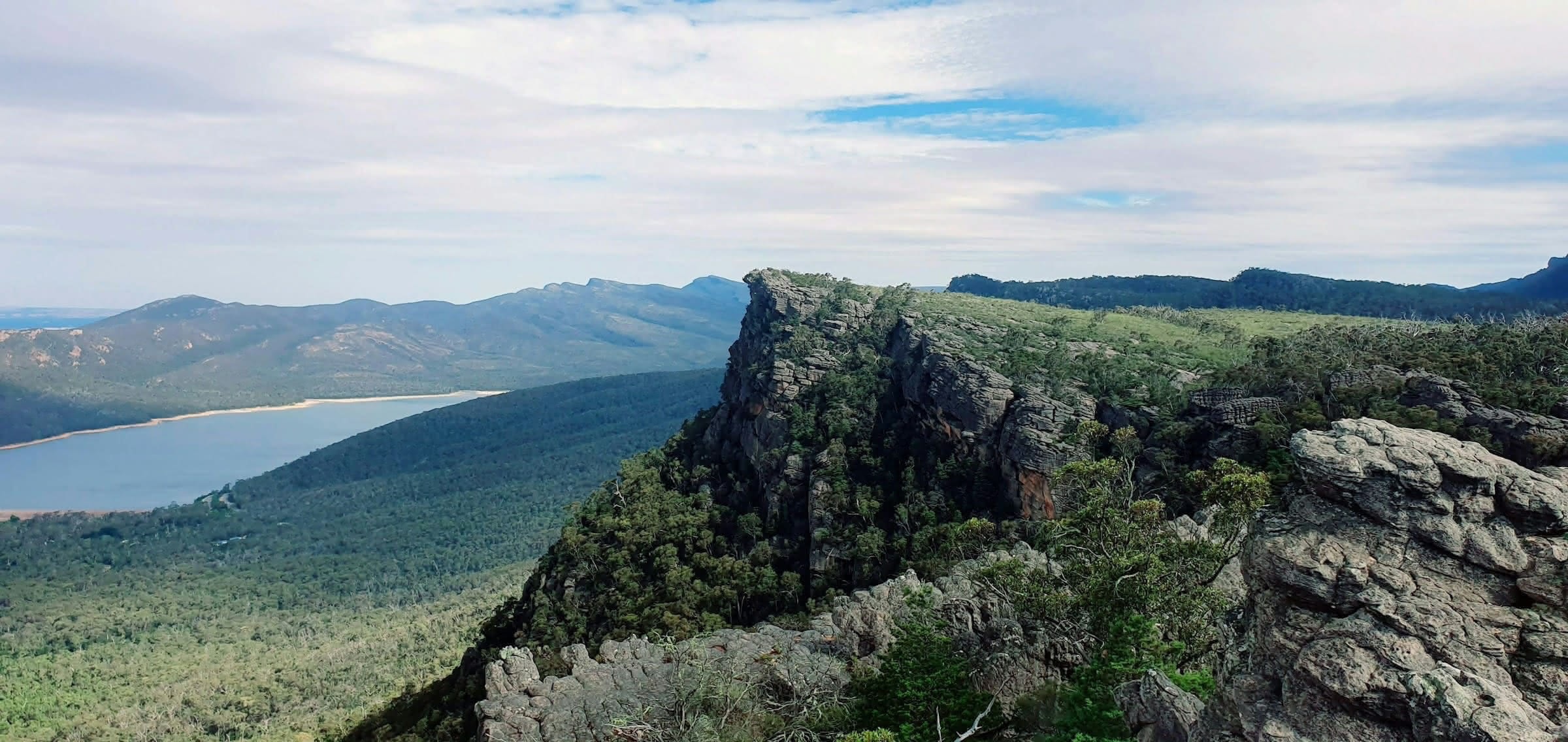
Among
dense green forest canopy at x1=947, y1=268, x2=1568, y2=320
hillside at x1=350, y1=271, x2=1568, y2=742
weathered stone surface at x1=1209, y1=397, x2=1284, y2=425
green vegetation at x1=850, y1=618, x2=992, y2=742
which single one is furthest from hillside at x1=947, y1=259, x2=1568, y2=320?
green vegetation at x1=850, y1=618, x2=992, y2=742

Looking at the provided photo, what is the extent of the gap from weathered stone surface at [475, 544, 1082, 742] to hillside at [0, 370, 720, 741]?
33392 mm

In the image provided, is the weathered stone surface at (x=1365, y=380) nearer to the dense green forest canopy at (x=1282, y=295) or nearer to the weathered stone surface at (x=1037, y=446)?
the weathered stone surface at (x=1037, y=446)

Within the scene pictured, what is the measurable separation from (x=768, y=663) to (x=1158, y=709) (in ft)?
45.2

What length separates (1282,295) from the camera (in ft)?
351

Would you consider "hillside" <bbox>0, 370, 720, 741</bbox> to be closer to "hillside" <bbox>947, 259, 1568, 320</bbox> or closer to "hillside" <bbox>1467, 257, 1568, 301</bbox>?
"hillside" <bbox>947, 259, 1568, 320</bbox>

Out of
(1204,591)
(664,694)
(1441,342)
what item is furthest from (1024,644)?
(1441,342)

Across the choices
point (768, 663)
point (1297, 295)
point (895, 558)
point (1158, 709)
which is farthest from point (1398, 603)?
point (1297, 295)

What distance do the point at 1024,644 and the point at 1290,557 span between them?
11.0 metres

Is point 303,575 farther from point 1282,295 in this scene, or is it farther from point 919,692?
point 1282,295

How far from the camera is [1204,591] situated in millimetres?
19500

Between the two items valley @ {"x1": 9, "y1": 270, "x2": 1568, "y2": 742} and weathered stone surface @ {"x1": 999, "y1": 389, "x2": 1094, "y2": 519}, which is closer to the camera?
valley @ {"x1": 9, "y1": 270, "x2": 1568, "y2": 742}

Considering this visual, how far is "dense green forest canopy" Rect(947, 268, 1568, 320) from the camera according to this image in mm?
90688

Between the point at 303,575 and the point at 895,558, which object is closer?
the point at 895,558

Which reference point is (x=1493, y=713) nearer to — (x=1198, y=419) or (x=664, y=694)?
(x=664, y=694)
